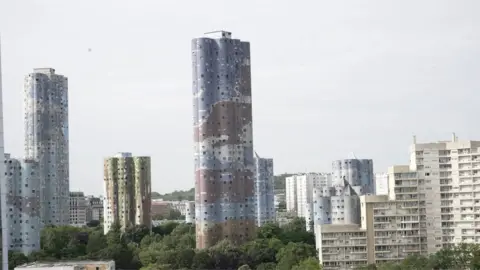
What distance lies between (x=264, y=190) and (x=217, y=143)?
12.6m

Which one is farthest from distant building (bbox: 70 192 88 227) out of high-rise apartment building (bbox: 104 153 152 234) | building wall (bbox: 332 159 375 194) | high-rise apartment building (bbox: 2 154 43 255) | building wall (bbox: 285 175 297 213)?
high-rise apartment building (bbox: 2 154 43 255)

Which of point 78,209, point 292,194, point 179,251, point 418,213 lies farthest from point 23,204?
point 292,194

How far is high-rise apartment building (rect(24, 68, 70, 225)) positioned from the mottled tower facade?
285 inches

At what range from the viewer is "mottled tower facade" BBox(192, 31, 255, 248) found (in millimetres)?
24547

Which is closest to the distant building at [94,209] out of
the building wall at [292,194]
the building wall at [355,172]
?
the building wall at [292,194]

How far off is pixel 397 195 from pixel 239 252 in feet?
13.5

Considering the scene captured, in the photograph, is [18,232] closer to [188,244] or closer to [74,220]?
[188,244]

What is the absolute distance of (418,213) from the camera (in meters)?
21.8

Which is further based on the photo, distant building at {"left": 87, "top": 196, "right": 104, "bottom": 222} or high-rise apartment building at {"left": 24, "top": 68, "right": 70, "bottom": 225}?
distant building at {"left": 87, "top": 196, "right": 104, "bottom": 222}

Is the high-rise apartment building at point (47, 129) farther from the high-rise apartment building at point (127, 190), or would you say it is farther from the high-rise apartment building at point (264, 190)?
the high-rise apartment building at point (264, 190)

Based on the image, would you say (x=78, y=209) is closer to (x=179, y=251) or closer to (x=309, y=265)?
(x=179, y=251)

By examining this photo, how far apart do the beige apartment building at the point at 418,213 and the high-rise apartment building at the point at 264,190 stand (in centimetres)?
1406

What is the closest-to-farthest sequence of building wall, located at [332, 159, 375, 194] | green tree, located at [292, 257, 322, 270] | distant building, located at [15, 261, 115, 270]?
distant building, located at [15, 261, 115, 270] → green tree, located at [292, 257, 322, 270] → building wall, located at [332, 159, 375, 194]

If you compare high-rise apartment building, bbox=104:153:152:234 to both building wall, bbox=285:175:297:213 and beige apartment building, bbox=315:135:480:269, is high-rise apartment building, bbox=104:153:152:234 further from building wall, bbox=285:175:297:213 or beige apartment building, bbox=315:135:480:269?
building wall, bbox=285:175:297:213
